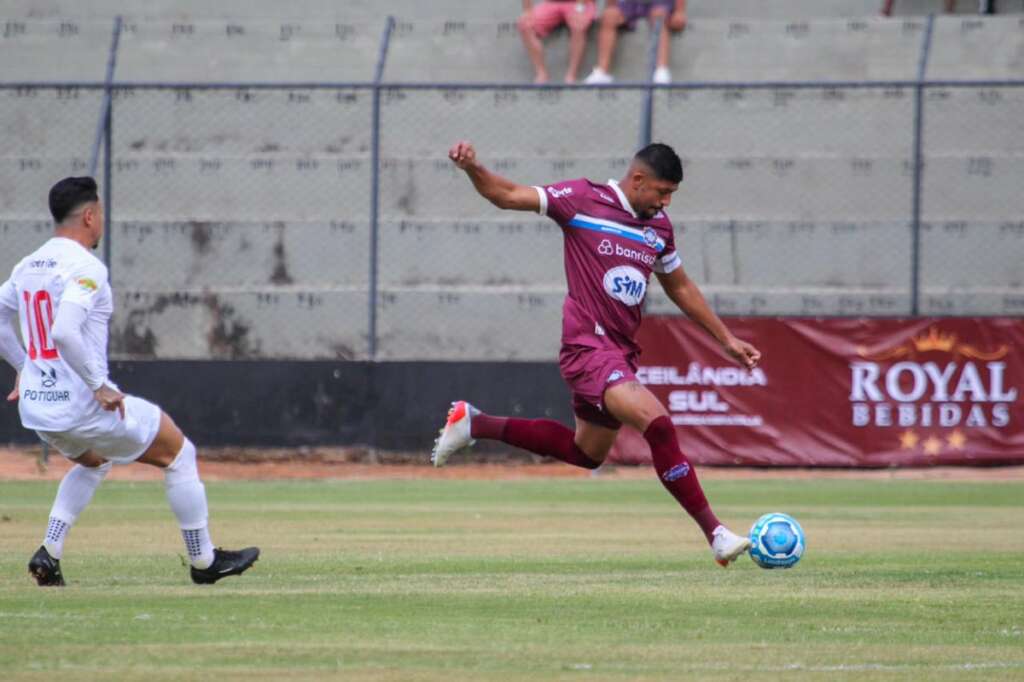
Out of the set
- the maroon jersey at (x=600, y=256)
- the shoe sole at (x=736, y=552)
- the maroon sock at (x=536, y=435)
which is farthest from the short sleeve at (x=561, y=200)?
the shoe sole at (x=736, y=552)

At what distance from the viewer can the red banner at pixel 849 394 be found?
20.3 meters

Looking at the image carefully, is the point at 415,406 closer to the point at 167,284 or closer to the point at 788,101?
the point at 167,284

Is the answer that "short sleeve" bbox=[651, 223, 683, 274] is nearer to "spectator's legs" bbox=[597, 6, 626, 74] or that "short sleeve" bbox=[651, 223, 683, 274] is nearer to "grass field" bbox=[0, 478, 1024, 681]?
"grass field" bbox=[0, 478, 1024, 681]

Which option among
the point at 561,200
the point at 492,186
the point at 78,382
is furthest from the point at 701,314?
the point at 78,382

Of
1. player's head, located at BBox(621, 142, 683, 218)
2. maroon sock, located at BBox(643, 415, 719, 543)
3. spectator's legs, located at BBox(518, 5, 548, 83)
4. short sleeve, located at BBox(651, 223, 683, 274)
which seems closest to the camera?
maroon sock, located at BBox(643, 415, 719, 543)

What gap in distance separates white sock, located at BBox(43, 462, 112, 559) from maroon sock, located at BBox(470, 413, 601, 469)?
7.52 feet

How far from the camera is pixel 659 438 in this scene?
976 cm

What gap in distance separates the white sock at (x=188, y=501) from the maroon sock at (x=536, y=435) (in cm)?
210

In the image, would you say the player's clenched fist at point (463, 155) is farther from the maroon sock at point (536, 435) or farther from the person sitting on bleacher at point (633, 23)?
the person sitting on bleacher at point (633, 23)

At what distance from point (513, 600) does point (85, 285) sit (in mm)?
2518

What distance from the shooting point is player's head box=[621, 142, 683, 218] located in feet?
33.3

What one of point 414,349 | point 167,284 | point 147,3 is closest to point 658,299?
point 414,349

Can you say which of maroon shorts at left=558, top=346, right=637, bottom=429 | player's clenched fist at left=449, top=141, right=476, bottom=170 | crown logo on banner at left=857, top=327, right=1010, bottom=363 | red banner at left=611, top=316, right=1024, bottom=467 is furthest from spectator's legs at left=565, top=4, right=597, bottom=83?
player's clenched fist at left=449, top=141, right=476, bottom=170

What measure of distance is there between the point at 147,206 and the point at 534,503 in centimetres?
1082
